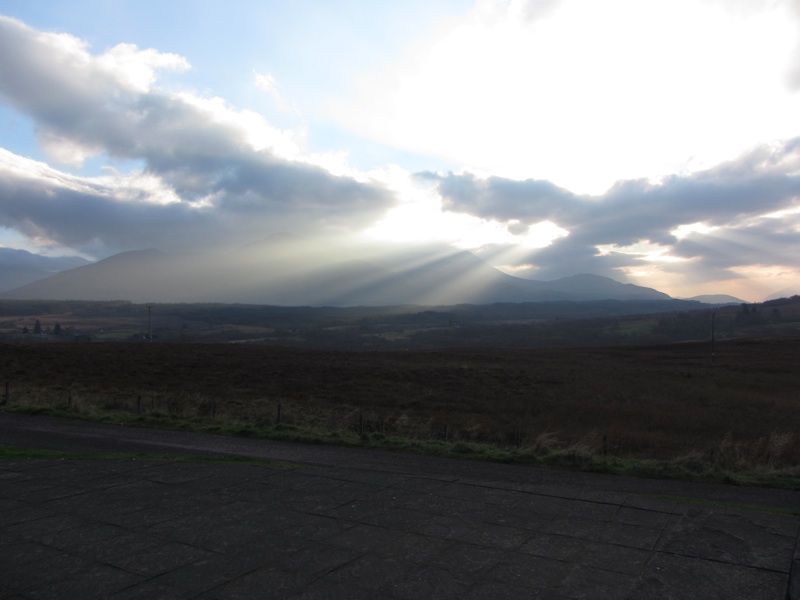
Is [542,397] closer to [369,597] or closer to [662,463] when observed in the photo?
[662,463]

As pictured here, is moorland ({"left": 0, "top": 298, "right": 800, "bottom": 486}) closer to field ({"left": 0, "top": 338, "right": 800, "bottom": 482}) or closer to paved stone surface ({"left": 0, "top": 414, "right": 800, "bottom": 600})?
field ({"left": 0, "top": 338, "right": 800, "bottom": 482})

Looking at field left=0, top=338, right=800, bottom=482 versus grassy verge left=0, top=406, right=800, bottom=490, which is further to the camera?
field left=0, top=338, right=800, bottom=482

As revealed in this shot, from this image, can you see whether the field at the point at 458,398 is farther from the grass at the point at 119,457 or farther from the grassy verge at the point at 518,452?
the grass at the point at 119,457

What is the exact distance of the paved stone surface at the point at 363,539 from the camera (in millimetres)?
5070

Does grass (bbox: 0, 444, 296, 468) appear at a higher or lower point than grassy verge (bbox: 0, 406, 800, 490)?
higher

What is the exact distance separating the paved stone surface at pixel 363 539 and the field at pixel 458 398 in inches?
183

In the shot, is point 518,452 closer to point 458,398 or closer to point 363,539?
point 363,539

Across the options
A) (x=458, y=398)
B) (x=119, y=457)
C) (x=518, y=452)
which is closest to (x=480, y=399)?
(x=458, y=398)

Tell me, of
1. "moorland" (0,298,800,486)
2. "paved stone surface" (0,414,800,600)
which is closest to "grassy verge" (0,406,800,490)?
"moorland" (0,298,800,486)

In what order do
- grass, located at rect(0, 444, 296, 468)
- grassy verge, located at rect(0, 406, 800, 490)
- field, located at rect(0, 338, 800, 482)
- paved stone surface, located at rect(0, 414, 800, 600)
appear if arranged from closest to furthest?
paved stone surface, located at rect(0, 414, 800, 600) → grass, located at rect(0, 444, 296, 468) → grassy verge, located at rect(0, 406, 800, 490) → field, located at rect(0, 338, 800, 482)

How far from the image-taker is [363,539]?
629cm

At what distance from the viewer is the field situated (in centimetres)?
1546

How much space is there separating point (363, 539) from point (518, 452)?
6.94 metres

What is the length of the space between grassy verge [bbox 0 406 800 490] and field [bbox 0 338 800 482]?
0.09 meters
